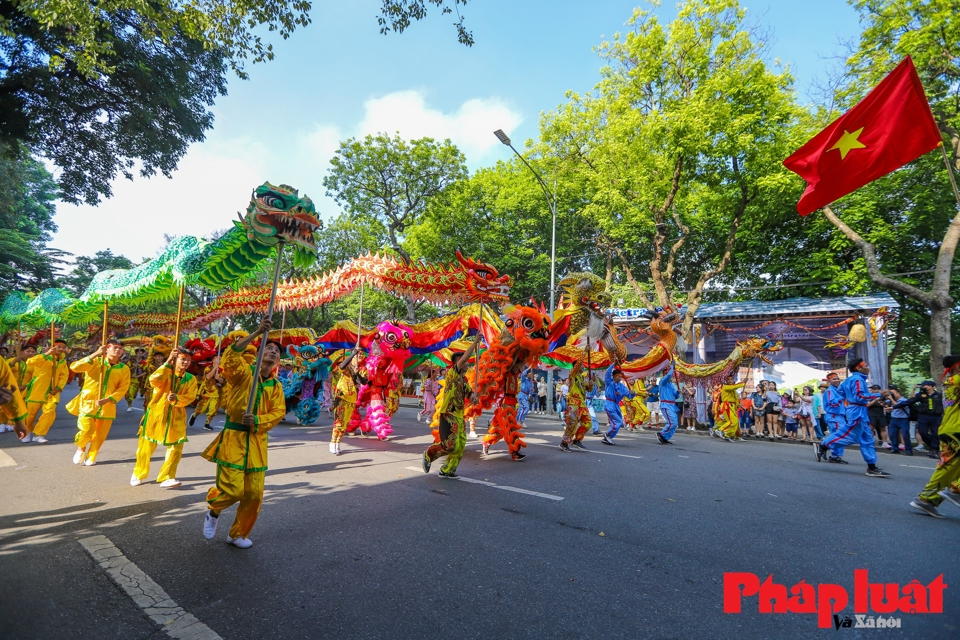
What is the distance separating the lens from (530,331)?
23.5 feet

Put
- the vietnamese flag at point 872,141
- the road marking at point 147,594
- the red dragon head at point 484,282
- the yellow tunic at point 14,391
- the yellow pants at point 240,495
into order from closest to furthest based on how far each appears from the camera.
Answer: the road marking at point 147,594, the yellow pants at point 240,495, the yellow tunic at point 14,391, the vietnamese flag at point 872,141, the red dragon head at point 484,282

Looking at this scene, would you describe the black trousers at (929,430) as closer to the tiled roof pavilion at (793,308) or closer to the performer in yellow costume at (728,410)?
the performer in yellow costume at (728,410)

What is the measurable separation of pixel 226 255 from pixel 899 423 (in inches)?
564

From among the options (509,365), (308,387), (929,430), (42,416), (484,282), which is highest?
(484,282)

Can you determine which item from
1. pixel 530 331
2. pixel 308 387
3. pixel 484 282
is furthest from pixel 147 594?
pixel 308 387

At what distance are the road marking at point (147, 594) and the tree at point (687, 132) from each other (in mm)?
13998

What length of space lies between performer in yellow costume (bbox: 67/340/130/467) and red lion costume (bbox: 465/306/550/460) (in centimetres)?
527

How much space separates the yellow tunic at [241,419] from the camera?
3.65m

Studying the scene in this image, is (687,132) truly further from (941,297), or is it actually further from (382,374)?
(382,374)

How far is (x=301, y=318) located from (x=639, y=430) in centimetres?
2357

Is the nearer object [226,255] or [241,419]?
[241,419]

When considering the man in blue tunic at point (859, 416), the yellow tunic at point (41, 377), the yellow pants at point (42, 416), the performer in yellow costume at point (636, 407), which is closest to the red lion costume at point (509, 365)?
the man in blue tunic at point (859, 416)

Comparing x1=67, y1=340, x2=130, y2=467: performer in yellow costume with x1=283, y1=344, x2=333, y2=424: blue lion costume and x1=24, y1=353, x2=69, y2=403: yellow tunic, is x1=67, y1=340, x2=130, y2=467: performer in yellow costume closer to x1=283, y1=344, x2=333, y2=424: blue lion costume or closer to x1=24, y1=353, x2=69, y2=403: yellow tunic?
x1=24, y1=353, x2=69, y2=403: yellow tunic

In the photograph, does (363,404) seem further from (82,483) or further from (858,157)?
(858,157)
